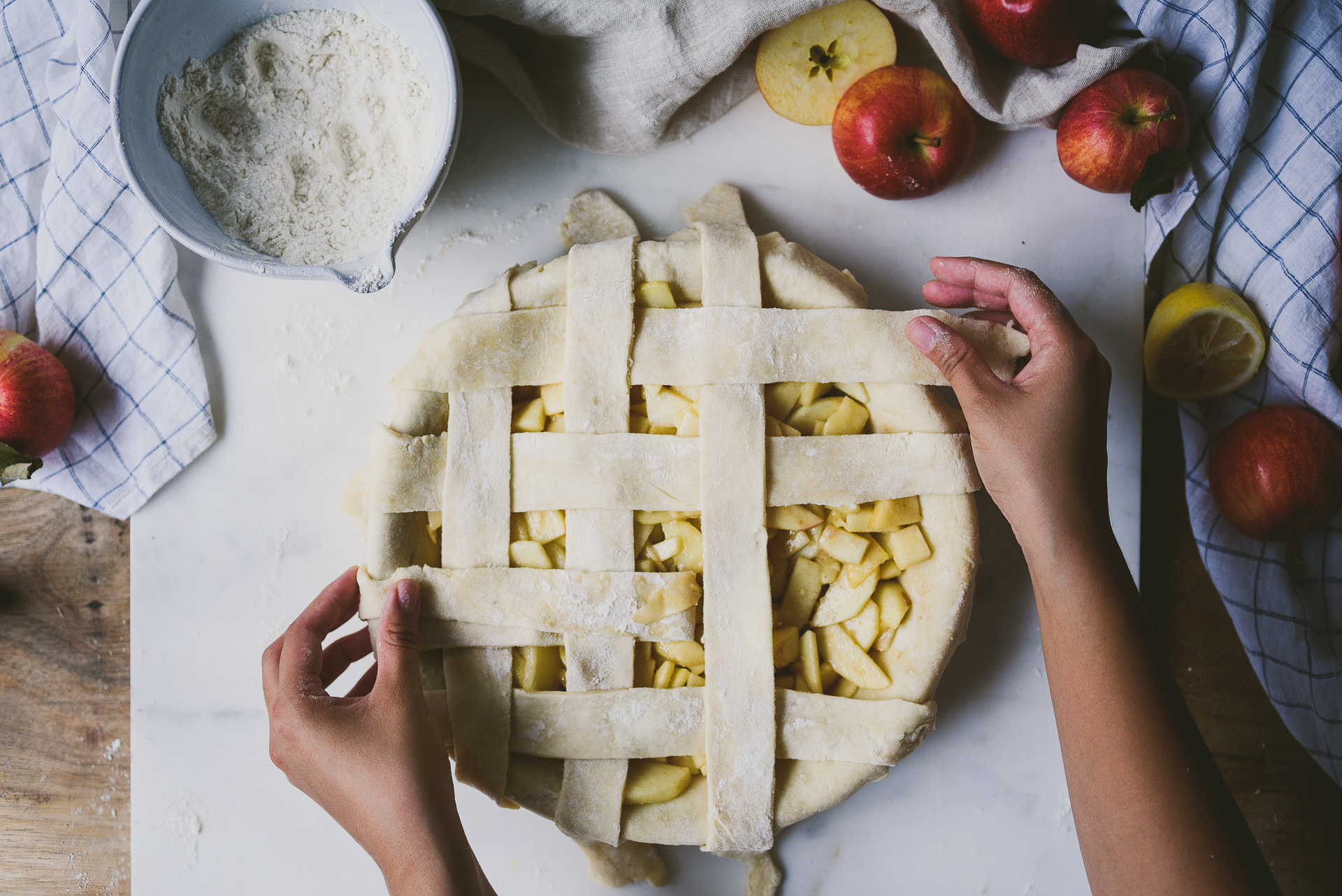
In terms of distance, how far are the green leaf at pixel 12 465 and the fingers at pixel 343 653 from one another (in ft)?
1.58

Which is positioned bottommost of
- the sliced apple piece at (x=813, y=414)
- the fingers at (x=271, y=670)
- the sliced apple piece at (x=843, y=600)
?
the fingers at (x=271, y=670)

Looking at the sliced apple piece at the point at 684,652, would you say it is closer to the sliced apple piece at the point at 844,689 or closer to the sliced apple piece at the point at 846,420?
the sliced apple piece at the point at 844,689

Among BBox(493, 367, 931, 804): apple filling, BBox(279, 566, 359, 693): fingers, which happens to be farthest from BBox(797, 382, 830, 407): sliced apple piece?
BBox(279, 566, 359, 693): fingers

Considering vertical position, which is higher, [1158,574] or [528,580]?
[528,580]

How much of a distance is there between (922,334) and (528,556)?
1.93 ft

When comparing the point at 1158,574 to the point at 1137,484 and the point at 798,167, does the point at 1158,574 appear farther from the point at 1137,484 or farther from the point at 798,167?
the point at 798,167

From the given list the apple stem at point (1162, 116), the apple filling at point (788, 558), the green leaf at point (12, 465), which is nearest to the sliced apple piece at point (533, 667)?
the apple filling at point (788, 558)

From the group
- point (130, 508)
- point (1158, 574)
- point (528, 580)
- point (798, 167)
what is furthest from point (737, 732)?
point (130, 508)

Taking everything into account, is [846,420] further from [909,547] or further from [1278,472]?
[1278,472]

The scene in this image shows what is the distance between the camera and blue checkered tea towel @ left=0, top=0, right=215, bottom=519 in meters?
1.28

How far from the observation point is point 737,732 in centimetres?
113

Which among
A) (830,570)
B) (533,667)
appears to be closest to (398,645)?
(533,667)

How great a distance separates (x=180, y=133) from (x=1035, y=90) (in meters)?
1.21

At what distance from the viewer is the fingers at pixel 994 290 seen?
1.14 m
